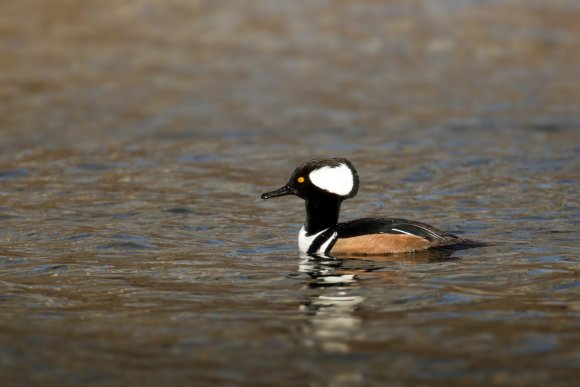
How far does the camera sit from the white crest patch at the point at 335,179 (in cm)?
1159

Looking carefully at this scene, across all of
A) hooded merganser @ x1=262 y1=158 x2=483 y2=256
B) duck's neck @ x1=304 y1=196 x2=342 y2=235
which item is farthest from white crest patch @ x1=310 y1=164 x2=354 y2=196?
duck's neck @ x1=304 y1=196 x2=342 y2=235

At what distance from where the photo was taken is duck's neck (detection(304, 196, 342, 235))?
11.8 m

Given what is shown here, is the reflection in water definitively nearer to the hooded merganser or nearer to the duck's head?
the hooded merganser

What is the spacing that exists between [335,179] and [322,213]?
1.32ft

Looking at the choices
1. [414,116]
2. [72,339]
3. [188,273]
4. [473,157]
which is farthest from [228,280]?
[414,116]

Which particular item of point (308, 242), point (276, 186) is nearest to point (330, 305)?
point (308, 242)

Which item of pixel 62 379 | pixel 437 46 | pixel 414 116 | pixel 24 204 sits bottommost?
pixel 62 379

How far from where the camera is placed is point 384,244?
11289mm

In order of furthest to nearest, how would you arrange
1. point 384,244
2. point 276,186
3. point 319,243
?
point 276,186, point 319,243, point 384,244

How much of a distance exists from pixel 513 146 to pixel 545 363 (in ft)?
35.2

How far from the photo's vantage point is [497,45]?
80.7 ft

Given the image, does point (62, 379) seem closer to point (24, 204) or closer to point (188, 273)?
point (188, 273)

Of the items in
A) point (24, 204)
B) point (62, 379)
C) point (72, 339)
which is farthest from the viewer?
point (24, 204)

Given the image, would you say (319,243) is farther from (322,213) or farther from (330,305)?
(330,305)
